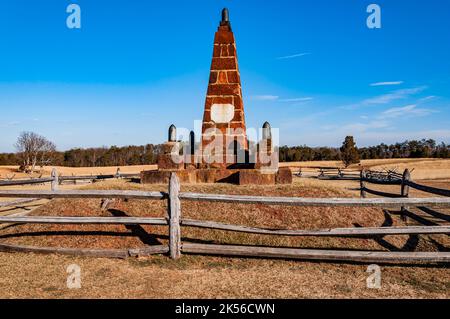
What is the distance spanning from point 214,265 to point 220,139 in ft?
17.6

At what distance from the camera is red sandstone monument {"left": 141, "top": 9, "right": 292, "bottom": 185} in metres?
9.55

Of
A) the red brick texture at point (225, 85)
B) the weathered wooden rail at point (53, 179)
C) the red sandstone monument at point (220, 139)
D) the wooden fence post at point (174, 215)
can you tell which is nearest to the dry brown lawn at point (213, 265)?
the wooden fence post at point (174, 215)

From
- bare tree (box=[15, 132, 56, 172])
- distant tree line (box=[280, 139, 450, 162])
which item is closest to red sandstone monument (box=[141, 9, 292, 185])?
bare tree (box=[15, 132, 56, 172])

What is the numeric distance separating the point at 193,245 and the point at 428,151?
77274 mm

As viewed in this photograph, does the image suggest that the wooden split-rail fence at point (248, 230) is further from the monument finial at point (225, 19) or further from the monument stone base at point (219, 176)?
the monument finial at point (225, 19)

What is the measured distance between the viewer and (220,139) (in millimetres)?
10047

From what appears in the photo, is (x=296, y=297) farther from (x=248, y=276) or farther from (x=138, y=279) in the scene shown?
(x=138, y=279)

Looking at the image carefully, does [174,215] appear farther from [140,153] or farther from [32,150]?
[140,153]

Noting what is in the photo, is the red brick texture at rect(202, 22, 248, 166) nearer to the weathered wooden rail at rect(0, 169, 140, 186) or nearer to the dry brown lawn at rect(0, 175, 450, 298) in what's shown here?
the dry brown lawn at rect(0, 175, 450, 298)

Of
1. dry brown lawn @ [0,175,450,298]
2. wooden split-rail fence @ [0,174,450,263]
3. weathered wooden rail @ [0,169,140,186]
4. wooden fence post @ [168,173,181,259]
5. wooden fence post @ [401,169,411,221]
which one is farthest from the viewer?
weathered wooden rail @ [0,169,140,186]

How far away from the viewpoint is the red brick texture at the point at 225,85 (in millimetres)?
10078

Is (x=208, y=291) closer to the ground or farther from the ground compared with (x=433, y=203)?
closer to the ground
